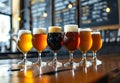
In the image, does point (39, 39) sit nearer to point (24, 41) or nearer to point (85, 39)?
point (24, 41)

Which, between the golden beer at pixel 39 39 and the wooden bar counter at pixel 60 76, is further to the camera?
the golden beer at pixel 39 39

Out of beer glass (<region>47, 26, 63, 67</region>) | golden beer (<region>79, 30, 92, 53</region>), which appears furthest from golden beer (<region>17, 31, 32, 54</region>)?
golden beer (<region>79, 30, 92, 53</region>)

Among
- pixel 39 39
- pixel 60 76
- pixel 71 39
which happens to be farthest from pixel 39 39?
pixel 60 76

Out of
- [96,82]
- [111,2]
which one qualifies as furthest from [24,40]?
[111,2]

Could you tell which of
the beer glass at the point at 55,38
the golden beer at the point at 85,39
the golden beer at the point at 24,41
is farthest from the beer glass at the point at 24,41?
the golden beer at the point at 85,39

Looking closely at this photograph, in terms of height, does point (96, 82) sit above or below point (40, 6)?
below

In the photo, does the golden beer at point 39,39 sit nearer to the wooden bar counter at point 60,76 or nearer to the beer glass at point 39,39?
the beer glass at point 39,39

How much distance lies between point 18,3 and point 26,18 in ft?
1.56

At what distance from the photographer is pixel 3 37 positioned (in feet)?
20.9

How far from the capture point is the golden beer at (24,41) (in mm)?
1309

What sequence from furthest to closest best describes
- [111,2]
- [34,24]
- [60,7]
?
1. [34,24]
2. [60,7]
3. [111,2]

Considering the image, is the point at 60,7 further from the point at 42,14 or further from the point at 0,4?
the point at 0,4

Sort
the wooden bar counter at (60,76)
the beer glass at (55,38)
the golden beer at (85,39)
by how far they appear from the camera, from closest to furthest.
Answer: the wooden bar counter at (60,76) → the beer glass at (55,38) → the golden beer at (85,39)

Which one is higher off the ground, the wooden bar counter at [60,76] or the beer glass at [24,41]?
the beer glass at [24,41]
